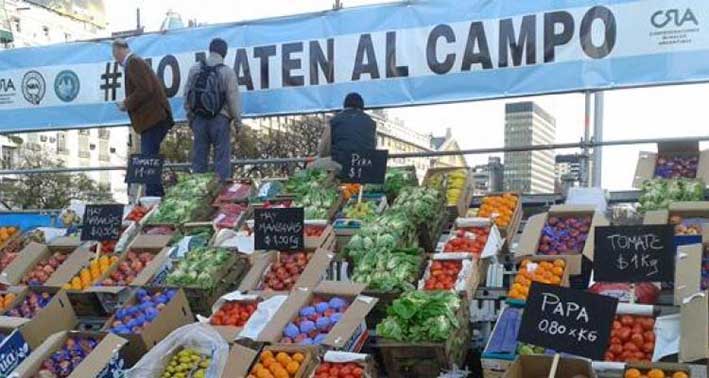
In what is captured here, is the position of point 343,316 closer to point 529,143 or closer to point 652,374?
point 652,374

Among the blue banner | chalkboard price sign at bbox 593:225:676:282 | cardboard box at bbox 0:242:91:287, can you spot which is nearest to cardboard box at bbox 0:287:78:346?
cardboard box at bbox 0:242:91:287

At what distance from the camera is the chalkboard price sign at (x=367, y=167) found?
5938mm

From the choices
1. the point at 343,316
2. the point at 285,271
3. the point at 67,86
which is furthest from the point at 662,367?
the point at 67,86

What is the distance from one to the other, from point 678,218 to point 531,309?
183cm

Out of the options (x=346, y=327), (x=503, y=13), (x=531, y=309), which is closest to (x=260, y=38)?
(x=503, y=13)

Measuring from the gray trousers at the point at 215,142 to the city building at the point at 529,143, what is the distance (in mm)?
2814

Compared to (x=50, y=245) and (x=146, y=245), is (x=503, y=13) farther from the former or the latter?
(x=50, y=245)

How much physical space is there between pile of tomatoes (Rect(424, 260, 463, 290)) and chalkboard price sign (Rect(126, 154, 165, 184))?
342 centimetres

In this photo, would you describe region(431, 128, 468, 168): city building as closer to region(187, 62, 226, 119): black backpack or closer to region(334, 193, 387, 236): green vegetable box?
region(187, 62, 226, 119): black backpack

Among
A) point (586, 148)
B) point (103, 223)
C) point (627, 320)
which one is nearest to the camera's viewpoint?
point (627, 320)

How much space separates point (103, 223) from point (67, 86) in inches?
153

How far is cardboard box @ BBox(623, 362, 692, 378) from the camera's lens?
328cm

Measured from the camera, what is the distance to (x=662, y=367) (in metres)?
3.32

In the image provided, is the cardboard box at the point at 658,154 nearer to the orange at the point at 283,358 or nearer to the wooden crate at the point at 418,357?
the wooden crate at the point at 418,357
